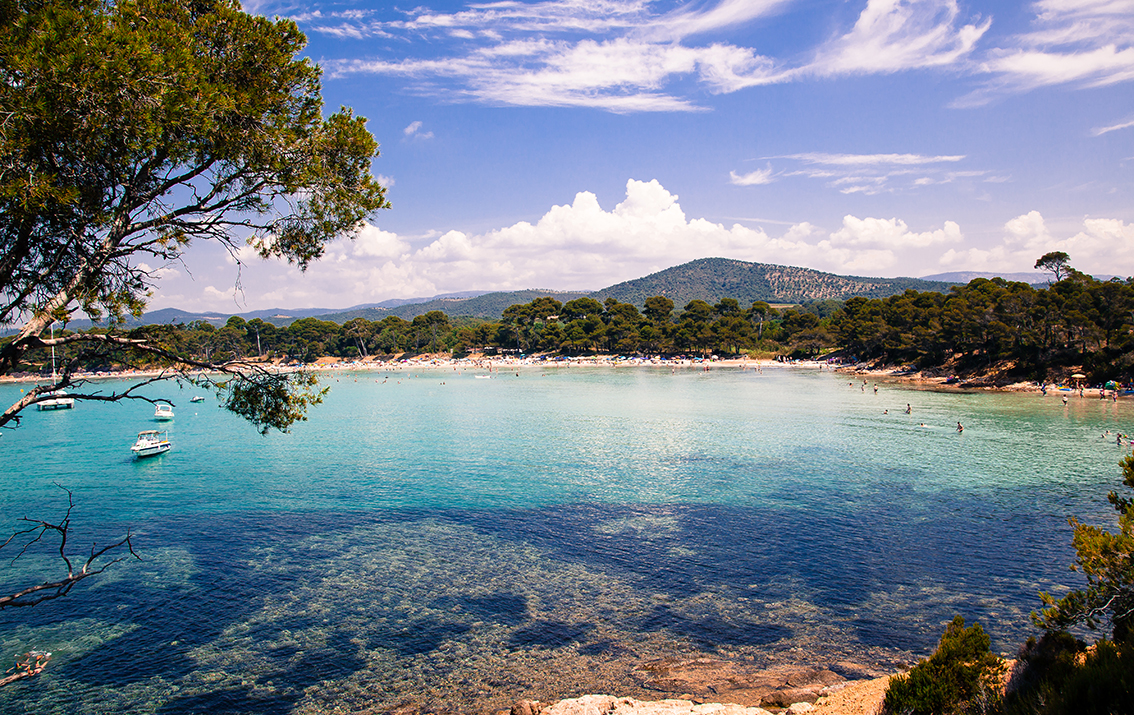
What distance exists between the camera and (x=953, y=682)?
7938mm

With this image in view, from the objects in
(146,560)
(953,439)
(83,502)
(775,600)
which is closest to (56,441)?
(83,502)

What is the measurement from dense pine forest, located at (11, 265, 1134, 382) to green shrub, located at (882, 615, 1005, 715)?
10738mm

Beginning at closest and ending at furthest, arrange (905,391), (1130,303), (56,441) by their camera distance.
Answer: (56,441) → (1130,303) → (905,391)

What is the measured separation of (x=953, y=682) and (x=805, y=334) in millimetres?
118180

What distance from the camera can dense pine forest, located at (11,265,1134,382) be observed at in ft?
190

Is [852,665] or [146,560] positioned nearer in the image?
[852,665]

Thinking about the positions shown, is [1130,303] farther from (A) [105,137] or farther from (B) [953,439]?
(A) [105,137]

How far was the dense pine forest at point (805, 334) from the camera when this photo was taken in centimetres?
5797

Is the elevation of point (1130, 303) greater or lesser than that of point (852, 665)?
greater

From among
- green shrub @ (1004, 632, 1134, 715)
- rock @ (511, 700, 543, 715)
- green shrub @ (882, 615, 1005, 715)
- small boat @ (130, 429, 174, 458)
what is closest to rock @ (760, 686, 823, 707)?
green shrub @ (882, 615, 1005, 715)

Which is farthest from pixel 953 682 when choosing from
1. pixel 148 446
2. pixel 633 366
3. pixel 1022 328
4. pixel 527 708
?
pixel 633 366

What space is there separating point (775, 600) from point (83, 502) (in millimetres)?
28508

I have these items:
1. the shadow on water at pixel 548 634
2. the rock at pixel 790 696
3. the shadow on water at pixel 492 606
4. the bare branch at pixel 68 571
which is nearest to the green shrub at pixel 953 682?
the rock at pixel 790 696

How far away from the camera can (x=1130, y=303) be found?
181 feet
